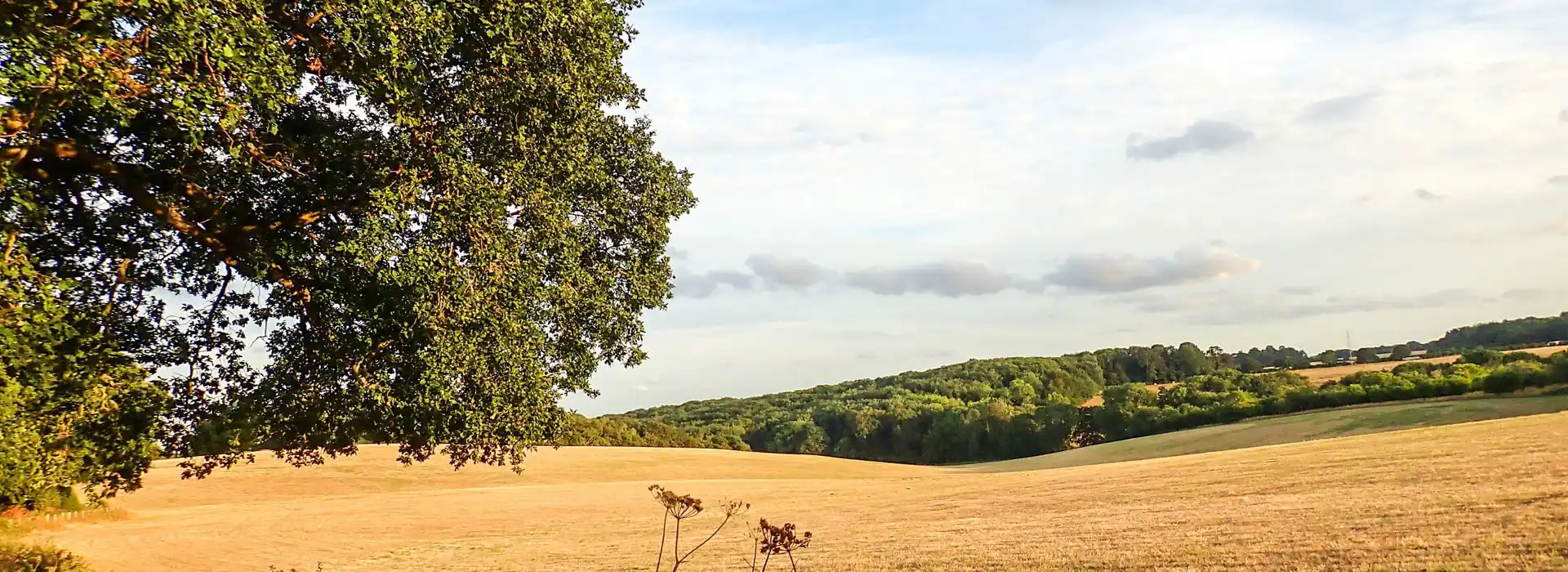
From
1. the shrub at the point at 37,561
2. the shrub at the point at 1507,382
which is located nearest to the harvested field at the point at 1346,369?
the shrub at the point at 1507,382

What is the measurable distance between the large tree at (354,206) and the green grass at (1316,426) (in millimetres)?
55831

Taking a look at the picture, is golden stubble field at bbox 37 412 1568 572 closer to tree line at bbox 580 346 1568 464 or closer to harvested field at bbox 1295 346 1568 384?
tree line at bbox 580 346 1568 464

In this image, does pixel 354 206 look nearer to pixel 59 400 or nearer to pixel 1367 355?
pixel 59 400

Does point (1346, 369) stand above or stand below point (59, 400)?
below

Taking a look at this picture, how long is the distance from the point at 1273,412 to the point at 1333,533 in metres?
82.2

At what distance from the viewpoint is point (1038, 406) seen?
114m

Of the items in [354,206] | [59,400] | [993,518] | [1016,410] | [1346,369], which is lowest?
[1016,410]

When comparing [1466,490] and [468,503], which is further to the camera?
[468,503]

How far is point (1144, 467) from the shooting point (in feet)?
135

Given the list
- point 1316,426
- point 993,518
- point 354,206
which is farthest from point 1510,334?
point 354,206

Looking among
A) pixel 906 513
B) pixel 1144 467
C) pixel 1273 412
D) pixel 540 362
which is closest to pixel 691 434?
pixel 1273 412

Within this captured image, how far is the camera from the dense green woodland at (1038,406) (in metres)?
83.2

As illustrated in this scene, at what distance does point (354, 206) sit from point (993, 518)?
780 inches

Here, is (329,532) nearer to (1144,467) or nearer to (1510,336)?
(1144,467)
